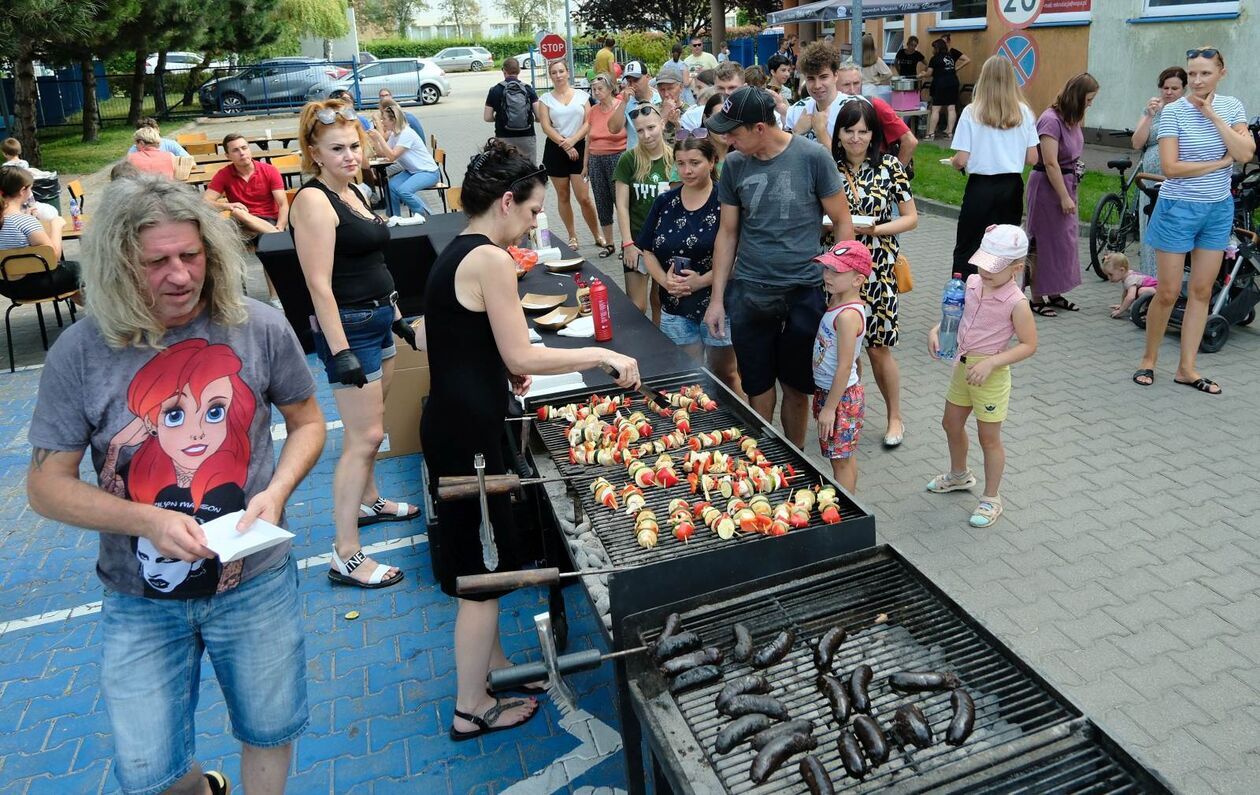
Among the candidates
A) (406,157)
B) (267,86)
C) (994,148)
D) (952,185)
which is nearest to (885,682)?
(994,148)

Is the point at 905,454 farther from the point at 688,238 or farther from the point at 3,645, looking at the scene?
the point at 3,645

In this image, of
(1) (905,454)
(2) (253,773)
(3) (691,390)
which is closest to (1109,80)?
(1) (905,454)

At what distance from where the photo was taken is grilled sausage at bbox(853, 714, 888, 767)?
7.66 feet

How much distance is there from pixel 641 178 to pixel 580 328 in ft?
6.59

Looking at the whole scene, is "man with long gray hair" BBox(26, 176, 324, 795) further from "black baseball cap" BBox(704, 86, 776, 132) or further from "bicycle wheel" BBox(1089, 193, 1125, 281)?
"bicycle wheel" BBox(1089, 193, 1125, 281)

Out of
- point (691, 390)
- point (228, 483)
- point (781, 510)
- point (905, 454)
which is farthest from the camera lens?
point (905, 454)

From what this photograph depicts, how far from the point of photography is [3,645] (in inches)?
185

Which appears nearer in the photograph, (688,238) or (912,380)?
(688,238)

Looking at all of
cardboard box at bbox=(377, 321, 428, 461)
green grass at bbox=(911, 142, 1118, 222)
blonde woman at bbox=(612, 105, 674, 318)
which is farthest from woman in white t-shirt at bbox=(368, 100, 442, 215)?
green grass at bbox=(911, 142, 1118, 222)

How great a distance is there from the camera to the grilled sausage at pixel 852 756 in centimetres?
230

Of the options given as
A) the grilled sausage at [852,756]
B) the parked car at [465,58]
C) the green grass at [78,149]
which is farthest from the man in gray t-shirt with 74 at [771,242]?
the parked car at [465,58]

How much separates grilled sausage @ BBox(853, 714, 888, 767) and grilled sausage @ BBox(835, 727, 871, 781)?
0.06ft

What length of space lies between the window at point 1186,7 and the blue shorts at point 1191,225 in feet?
29.2

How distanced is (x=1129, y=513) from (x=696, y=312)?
2.70m
